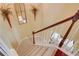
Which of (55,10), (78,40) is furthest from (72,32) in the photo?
(55,10)

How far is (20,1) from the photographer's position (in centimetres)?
100

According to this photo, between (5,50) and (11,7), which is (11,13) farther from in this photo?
(5,50)

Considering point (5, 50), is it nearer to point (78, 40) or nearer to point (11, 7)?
point (11, 7)

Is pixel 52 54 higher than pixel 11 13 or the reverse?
the reverse

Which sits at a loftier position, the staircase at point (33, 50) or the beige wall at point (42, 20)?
the beige wall at point (42, 20)

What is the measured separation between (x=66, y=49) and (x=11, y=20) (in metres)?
0.32

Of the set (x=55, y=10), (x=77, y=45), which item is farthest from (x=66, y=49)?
(x=55, y=10)

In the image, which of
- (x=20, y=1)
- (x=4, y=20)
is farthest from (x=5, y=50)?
(x=20, y=1)

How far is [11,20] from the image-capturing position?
0.98 metres

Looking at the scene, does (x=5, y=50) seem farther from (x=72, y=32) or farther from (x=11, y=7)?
(x=72, y=32)

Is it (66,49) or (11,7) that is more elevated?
(11,7)

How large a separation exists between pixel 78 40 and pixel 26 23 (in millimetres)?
283

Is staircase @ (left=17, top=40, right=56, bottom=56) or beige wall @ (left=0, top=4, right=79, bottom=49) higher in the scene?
beige wall @ (left=0, top=4, right=79, bottom=49)

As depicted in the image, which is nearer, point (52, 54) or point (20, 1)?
point (52, 54)
